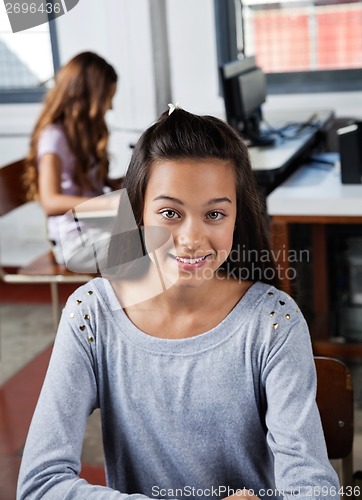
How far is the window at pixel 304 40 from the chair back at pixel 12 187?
1.12m

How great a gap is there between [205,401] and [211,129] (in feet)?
1.04

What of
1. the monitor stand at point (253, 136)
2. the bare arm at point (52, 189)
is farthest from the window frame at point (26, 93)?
the monitor stand at point (253, 136)

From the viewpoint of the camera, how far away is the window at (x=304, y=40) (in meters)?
3.07

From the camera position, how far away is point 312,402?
2.96ft

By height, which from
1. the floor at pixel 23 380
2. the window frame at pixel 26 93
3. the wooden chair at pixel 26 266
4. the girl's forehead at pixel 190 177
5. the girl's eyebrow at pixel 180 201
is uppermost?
the window frame at pixel 26 93

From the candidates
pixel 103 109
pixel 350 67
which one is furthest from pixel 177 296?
pixel 350 67

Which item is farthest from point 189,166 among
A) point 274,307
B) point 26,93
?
point 26,93

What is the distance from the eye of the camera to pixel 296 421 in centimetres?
90

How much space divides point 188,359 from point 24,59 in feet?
1.44

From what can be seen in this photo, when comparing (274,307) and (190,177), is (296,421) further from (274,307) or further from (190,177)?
(190,177)

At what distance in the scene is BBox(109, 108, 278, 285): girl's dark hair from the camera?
0.90 meters

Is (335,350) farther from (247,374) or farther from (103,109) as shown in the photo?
(247,374)

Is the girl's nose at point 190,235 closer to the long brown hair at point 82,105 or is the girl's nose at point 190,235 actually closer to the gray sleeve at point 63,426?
the gray sleeve at point 63,426

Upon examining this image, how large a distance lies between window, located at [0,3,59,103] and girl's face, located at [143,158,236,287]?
186 millimetres
